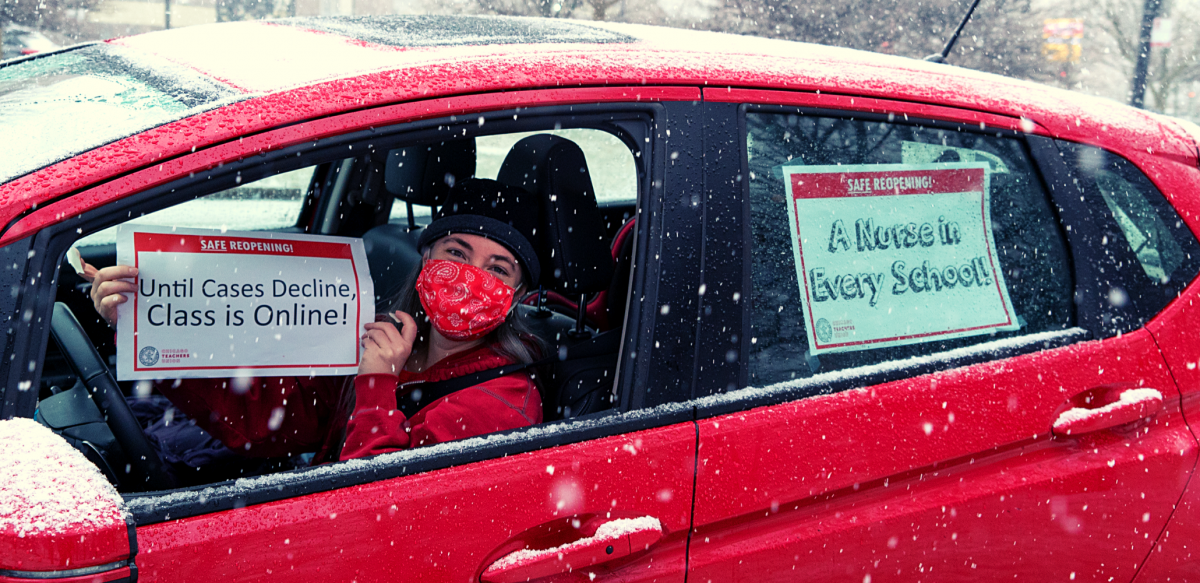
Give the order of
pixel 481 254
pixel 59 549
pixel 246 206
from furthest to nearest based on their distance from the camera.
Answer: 1. pixel 246 206
2. pixel 481 254
3. pixel 59 549

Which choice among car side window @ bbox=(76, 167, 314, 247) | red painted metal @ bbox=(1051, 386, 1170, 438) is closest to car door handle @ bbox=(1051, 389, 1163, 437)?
red painted metal @ bbox=(1051, 386, 1170, 438)

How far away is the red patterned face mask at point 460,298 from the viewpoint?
1938 mm

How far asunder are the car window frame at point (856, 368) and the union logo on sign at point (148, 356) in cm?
92

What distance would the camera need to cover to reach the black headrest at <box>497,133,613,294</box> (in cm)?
199

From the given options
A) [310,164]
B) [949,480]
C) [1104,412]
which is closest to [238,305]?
[310,164]

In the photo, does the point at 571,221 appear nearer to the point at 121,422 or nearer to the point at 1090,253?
the point at 121,422

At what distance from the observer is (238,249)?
5.26 ft

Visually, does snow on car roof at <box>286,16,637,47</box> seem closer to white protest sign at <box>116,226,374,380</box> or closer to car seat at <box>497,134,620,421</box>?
car seat at <box>497,134,620,421</box>

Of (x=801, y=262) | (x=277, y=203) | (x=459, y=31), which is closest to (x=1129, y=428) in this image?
(x=801, y=262)

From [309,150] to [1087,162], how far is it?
1.59m

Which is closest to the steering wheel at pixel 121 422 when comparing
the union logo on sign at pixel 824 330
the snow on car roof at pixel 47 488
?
the snow on car roof at pixel 47 488

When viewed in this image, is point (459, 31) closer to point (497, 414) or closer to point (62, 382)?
point (497, 414)

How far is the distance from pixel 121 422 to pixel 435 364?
0.64m

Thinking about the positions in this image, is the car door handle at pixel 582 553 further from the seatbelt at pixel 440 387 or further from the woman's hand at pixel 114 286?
the woman's hand at pixel 114 286
